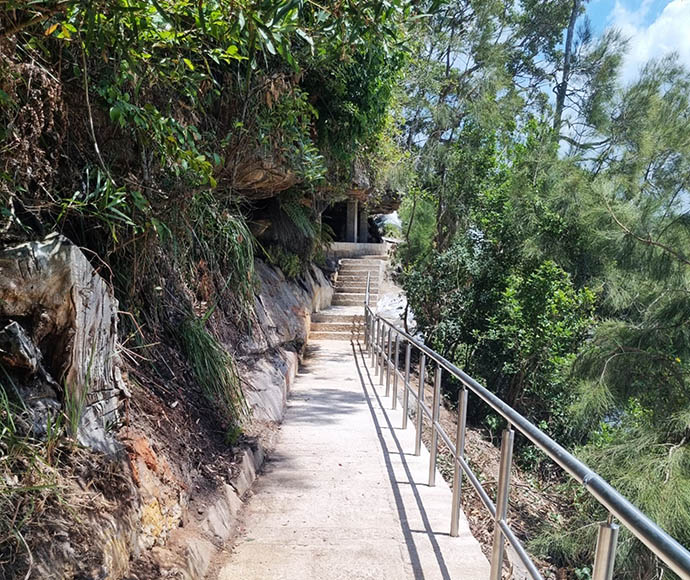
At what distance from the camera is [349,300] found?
11398 mm

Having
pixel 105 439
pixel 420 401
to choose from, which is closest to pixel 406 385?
pixel 420 401

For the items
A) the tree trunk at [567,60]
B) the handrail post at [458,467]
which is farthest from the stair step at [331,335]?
the tree trunk at [567,60]

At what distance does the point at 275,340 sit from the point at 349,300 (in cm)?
569

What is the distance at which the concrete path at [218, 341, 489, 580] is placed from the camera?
212 cm

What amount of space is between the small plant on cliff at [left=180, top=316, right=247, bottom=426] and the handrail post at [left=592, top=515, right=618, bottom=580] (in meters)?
2.53

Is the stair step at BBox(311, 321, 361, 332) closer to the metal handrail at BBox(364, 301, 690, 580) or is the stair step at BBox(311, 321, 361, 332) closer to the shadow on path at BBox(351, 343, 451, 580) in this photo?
the shadow on path at BBox(351, 343, 451, 580)

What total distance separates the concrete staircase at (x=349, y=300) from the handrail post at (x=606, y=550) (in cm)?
802

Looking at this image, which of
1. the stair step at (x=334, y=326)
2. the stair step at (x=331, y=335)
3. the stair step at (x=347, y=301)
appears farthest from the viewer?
the stair step at (x=347, y=301)

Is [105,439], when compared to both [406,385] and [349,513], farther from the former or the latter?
[406,385]

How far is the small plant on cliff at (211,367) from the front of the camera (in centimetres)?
316

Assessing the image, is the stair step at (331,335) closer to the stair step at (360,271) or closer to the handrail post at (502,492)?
the stair step at (360,271)

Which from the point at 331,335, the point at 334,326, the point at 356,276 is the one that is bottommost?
the point at 331,335

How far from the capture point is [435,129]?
10.2 m

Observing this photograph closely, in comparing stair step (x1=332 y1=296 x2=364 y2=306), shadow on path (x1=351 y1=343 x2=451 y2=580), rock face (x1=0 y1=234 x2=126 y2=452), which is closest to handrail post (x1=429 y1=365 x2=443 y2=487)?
shadow on path (x1=351 y1=343 x2=451 y2=580)
